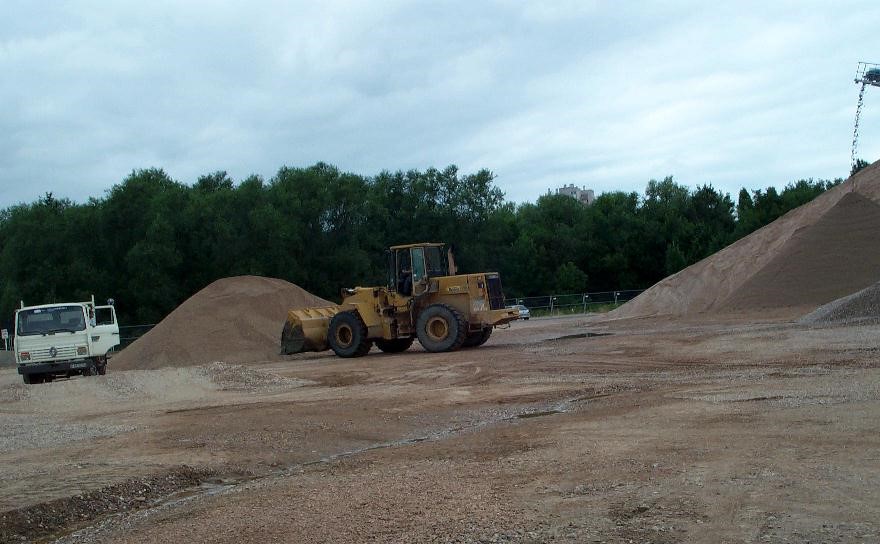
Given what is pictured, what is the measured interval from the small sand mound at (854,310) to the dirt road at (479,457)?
440 centimetres

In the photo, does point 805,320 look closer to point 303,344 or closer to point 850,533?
point 303,344

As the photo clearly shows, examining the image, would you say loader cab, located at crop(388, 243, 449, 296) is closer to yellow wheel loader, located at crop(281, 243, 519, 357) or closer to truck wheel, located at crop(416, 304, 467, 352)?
yellow wheel loader, located at crop(281, 243, 519, 357)

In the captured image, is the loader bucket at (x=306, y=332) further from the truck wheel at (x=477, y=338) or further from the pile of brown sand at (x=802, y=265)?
the pile of brown sand at (x=802, y=265)

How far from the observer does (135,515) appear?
819 centimetres

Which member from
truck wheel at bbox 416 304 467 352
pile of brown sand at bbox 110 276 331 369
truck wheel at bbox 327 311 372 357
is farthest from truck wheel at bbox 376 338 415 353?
pile of brown sand at bbox 110 276 331 369

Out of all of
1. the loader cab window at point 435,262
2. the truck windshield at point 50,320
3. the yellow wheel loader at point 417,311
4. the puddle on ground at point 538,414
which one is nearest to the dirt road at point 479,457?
the puddle on ground at point 538,414

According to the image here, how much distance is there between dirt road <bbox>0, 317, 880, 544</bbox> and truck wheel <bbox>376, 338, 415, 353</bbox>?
9.28m

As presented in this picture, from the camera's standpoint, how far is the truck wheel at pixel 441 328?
25.7 meters

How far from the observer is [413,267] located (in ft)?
86.5

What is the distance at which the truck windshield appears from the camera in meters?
24.0

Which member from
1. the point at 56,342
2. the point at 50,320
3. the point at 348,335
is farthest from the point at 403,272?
the point at 50,320

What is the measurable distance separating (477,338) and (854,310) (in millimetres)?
10774

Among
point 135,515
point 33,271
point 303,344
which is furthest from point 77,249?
point 135,515

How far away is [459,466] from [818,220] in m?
28.1
